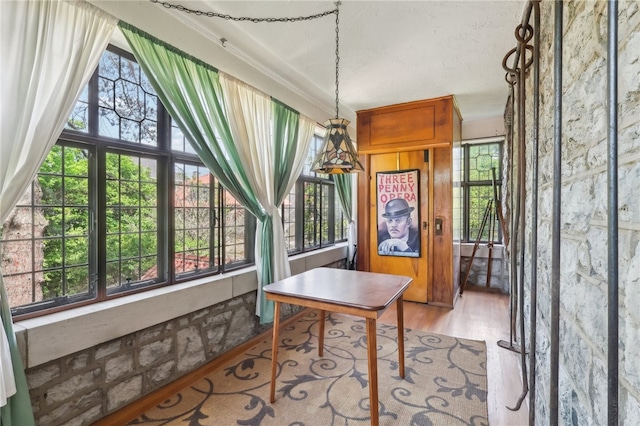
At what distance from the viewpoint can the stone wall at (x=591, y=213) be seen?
67 cm

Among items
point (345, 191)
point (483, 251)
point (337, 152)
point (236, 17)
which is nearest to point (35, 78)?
point (236, 17)

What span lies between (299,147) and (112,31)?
6.23 ft

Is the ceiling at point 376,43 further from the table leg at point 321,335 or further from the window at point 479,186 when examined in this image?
the table leg at point 321,335

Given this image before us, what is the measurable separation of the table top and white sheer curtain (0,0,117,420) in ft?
4.62

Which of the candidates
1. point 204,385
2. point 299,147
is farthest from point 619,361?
point 299,147

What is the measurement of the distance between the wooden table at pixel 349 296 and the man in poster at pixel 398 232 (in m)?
1.85

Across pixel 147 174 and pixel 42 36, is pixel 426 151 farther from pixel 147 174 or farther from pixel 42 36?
pixel 42 36

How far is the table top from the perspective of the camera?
1733 millimetres

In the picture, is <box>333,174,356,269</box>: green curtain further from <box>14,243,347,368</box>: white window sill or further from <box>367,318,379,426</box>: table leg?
<box>367,318,379,426</box>: table leg

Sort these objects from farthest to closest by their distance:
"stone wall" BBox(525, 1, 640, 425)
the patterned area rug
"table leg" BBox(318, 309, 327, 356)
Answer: "table leg" BBox(318, 309, 327, 356)
the patterned area rug
"stone wall" BBox(525, 1, 640, 425)

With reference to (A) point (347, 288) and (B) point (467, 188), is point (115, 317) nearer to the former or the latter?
(A) point (347, 288)

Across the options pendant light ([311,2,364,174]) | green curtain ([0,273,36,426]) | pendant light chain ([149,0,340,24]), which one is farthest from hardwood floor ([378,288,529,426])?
pendant light chain ([149,0,340,24])

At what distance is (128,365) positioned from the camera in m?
1.85

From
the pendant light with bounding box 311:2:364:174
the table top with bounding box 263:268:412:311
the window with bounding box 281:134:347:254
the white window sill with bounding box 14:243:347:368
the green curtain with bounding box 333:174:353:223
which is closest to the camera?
the white window sill with bounding box 14:243:347:368
